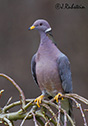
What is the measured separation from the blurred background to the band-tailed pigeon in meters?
1.55

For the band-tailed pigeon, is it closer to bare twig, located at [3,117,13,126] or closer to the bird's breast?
the bird's breast

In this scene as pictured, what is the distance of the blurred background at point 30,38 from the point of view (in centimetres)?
273

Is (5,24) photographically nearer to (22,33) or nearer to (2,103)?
(22,33)

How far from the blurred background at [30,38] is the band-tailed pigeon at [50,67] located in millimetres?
1554

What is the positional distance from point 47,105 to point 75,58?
1.99 m

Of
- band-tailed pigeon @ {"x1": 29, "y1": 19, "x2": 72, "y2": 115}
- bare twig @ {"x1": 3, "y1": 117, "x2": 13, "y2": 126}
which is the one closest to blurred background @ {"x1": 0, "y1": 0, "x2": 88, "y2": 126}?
band-tailed pigeon @ {"x1": 29, "y1": 19, "x2": 72, "y2": 115}

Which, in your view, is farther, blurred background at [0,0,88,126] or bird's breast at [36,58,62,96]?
blurred background at [0,0,88,126]

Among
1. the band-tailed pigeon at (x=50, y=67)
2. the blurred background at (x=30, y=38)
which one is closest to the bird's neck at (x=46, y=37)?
the band-tailed pigeon at (x=50, y=67)

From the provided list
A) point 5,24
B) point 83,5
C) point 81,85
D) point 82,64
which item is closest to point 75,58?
point 82,64

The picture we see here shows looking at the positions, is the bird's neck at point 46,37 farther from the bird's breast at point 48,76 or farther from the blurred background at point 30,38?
the blurred background at point 30,38

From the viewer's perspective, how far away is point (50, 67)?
113cm

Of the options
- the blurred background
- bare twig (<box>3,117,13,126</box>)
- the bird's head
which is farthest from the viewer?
the blurred background

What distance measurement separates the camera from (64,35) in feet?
9.06

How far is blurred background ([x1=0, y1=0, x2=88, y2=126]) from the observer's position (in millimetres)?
2730
